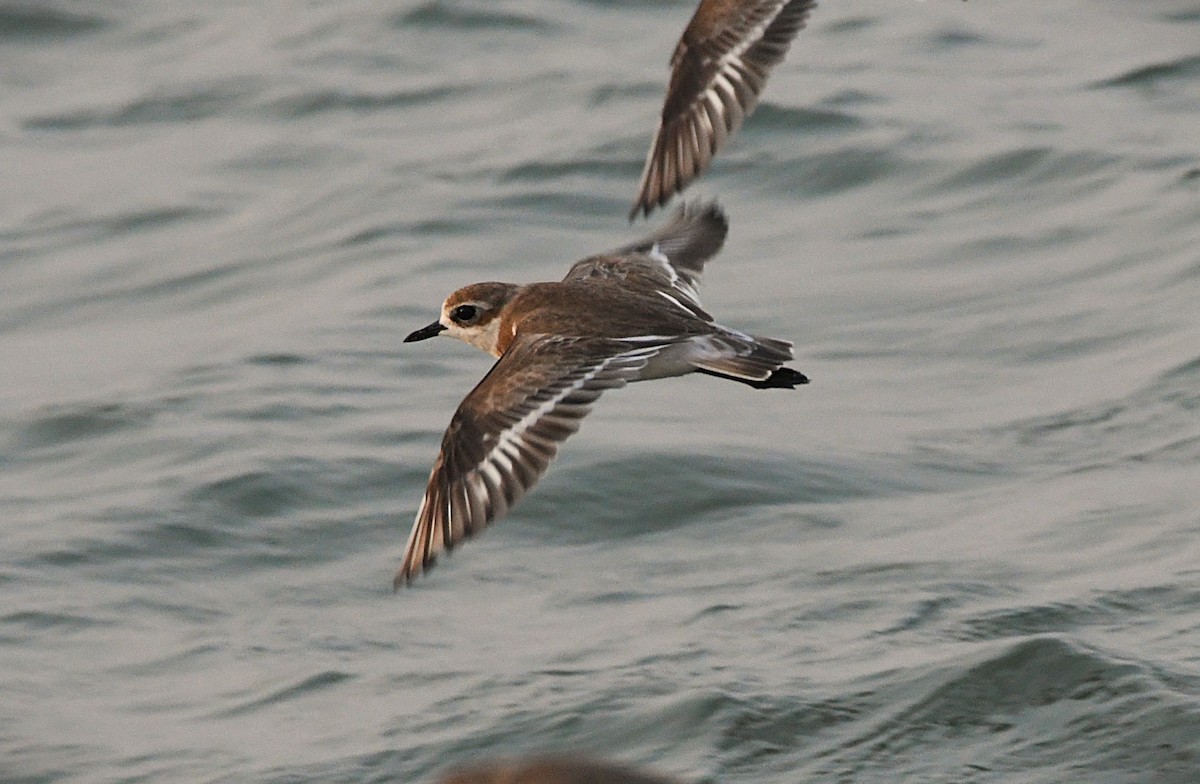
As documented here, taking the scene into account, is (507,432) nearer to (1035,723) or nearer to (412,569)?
(412,569)

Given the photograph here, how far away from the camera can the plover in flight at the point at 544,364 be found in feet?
20.8

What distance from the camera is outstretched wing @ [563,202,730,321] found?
754 cm

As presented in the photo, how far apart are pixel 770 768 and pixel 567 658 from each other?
100 cm

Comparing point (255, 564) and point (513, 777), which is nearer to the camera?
point (513, 777)

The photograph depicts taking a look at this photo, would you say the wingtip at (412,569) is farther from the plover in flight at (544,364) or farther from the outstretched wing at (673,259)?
the outstretched wing at (673,259)

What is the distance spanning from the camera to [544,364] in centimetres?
662

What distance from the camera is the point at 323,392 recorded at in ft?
33.6

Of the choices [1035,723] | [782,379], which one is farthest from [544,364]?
[1035,723]

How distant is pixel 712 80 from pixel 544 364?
1.23 m

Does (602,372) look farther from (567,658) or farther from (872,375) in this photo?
(872,375)

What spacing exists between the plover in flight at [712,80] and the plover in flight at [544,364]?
0.36 meters

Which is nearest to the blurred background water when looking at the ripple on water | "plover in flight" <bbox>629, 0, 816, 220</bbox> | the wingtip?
the ripple on water

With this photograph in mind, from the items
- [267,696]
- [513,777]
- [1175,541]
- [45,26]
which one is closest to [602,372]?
[267,696]

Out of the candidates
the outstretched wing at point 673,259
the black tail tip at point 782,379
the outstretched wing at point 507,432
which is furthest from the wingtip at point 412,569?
the outstretched wing at point 673,259
